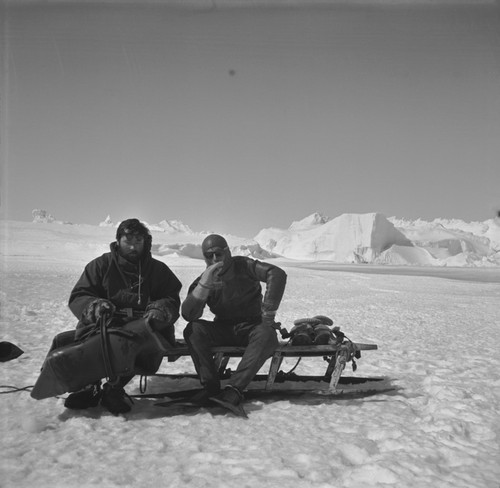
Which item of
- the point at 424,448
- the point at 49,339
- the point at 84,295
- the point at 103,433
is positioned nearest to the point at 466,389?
the point at 424,448

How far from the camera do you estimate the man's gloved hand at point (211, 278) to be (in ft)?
12.5

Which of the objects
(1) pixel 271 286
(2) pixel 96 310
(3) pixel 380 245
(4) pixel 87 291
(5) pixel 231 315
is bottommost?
(3) pixel 380 245

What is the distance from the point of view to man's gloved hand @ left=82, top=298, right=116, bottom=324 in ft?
11.5

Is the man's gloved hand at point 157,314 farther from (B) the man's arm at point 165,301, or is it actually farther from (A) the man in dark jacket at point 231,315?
(A) the man in dark jacket at point 231,315

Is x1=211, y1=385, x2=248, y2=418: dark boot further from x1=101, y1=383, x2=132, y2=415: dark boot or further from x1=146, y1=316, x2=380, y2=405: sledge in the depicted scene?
x1=101, y1=383, x2=132, y2=415: dark boot

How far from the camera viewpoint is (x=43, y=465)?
258 centimetres

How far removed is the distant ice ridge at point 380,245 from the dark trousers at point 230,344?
255 ft

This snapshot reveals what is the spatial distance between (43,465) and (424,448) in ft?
7.84

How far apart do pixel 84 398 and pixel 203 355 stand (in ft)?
3.31

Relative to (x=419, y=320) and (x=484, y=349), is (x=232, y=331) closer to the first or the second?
(x=484, y=349)

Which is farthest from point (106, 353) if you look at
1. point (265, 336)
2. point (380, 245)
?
point (380, 245)

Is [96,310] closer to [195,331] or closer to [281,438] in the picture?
[195,331]

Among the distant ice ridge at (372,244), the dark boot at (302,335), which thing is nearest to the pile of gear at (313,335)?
the dark boot at (302,335)

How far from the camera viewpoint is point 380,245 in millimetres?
86188
